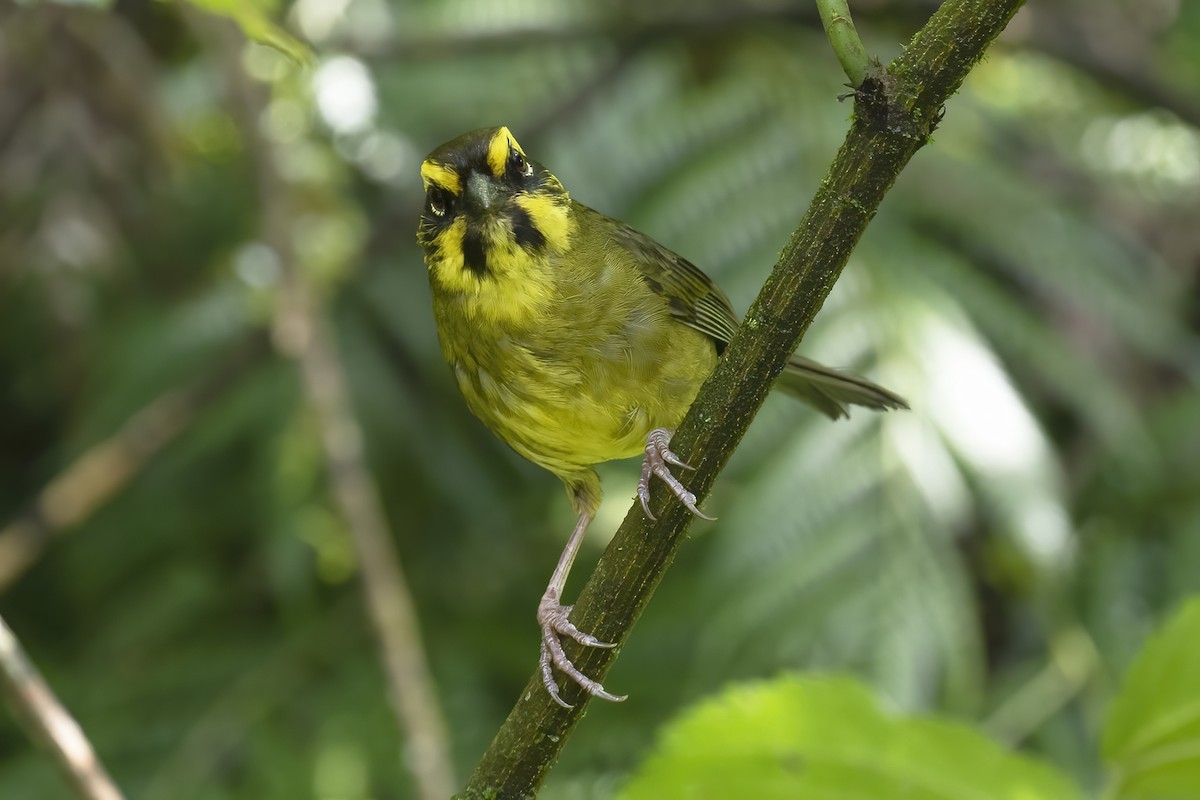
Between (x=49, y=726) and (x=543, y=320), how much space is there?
1.05 metres

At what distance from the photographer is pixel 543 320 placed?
2.32 m

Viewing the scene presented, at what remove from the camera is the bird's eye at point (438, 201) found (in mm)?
2375

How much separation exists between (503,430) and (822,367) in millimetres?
614

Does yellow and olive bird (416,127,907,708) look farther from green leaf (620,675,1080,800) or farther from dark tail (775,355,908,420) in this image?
green leaf (620,675,1080,800)

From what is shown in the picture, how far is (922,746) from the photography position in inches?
57.6

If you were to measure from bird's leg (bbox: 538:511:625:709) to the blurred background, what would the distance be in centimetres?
84

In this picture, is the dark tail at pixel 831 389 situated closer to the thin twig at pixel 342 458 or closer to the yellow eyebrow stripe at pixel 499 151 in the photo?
the yellow eyebrow stripe at pixel 499 151

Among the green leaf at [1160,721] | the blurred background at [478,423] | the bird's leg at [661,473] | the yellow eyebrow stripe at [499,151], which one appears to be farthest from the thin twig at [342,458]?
the green leaf at [1160,721]

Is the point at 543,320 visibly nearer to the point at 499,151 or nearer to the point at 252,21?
the point at 499,151

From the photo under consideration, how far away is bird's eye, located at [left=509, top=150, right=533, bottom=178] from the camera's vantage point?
7.82ft

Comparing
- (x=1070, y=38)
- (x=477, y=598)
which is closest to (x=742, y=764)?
(x=477, y=598)

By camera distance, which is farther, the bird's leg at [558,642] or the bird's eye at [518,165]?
the bird's eye at [518,165]

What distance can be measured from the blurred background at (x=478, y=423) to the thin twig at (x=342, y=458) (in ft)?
0.10

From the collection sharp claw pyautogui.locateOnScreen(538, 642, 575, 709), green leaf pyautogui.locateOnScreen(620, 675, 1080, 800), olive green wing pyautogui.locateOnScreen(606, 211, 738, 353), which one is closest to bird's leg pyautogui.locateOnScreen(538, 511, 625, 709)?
sharp claw pyautogui.locateOnScreen(538, 642, 575, 709)
